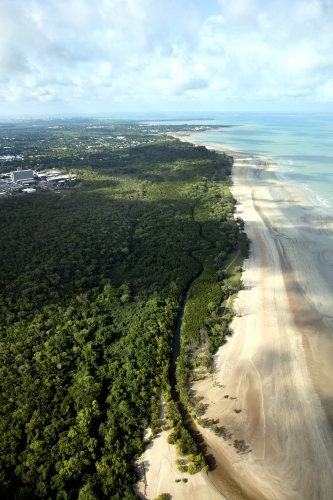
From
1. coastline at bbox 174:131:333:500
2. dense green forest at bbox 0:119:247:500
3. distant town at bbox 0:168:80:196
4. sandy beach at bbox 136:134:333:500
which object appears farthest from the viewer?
distant town at bbox 0:168:80:196

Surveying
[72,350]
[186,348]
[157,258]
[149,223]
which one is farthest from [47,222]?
[186,348]

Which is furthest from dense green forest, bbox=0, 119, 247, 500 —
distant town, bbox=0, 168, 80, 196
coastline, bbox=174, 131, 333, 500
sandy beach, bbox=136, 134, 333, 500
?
distant town, bbox=0, 168, 80, 196

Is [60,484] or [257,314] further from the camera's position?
[257,314]

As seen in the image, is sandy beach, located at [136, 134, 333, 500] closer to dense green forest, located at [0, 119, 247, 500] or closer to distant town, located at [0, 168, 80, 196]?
dense green forest, located at [0, 119, 247, 500]

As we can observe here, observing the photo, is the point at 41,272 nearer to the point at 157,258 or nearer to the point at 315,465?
the point at 157,258

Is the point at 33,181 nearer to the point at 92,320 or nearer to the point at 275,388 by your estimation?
the point at 92,320
